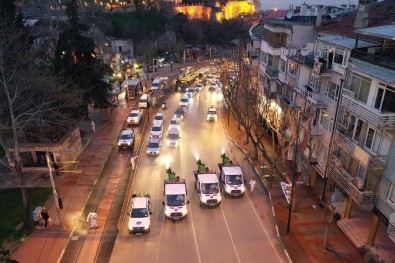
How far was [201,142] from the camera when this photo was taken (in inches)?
1672

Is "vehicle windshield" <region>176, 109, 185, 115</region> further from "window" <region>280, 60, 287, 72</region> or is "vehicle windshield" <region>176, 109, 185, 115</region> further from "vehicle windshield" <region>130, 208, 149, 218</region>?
"vehicle windshield" <region>130, 208, 149, 218</region>

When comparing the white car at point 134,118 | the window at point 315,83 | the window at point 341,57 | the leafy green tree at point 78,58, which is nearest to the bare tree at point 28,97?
the leafy green tree at point 78,58

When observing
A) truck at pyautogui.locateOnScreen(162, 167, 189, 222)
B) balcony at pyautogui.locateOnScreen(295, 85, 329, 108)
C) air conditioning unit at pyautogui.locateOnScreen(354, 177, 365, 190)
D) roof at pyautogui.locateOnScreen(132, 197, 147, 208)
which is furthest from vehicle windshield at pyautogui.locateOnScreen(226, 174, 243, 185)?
air conditioning unit at pyautogui.locateOnScreen(354, 177, 365, 190)

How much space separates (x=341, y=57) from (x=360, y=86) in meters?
4.24

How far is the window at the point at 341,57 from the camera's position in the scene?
980 inches

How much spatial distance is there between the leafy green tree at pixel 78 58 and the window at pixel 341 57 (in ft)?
93.4

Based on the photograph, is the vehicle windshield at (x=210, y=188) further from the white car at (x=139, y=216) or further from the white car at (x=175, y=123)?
the white car at (x=175, y=123)

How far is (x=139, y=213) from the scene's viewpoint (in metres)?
24.8

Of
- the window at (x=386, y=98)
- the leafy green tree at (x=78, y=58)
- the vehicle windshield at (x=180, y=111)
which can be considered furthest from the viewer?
the vehicle windshield at (x=180, y=111)

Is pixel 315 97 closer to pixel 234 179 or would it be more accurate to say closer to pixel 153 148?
pixel 234 179

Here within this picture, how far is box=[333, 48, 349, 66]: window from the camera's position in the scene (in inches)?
980

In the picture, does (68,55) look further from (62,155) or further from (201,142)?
(201,142)

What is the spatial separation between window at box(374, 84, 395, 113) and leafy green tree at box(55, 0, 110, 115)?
32012 millimetres

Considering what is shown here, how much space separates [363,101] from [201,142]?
23.1 m
